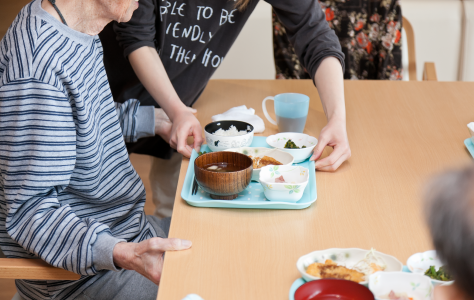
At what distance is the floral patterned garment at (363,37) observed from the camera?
2.38 m

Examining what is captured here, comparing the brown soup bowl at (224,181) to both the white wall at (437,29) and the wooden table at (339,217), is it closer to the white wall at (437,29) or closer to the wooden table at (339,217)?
the wooden table at (339,217)

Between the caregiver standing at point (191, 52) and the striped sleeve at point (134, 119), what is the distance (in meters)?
0.05

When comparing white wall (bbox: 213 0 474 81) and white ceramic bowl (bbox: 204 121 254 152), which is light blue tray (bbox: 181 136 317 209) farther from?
white wall (bbox: 213 0 474 81)

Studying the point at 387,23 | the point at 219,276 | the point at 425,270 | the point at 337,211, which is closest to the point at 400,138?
the point at 337,211

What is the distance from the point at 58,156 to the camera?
3.03 ft

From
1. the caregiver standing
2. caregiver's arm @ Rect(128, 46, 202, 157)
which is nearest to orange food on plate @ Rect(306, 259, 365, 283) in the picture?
the caregiver standing

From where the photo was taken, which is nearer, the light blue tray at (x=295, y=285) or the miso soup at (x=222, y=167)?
the light blue tray at (x=295, y=285)

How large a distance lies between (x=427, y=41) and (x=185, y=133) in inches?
107

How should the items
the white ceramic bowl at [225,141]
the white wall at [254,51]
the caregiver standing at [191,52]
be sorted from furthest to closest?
the white wall at [254,51] < the caregiver standing at [191,52] < the white ceramic bowl at [225,141]

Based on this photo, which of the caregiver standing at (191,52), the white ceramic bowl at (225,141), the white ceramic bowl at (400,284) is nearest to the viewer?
the white ceramic bowl at (400,284)

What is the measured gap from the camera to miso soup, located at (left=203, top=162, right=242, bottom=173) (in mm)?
1020

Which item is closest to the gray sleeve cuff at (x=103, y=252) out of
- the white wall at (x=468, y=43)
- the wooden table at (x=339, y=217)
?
the wooden table at (x=339, y=217)

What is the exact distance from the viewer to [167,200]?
2014mm

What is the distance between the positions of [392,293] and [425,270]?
10 cm
